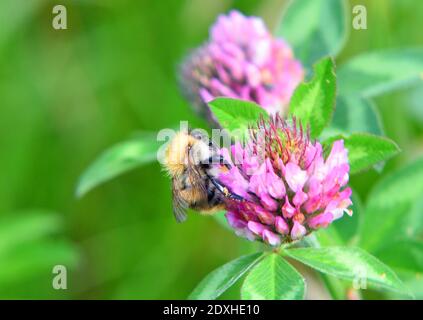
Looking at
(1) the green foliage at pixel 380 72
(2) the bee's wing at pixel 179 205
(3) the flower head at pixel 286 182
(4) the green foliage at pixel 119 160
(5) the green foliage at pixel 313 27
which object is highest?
(5) the green foliage at pixel 313 27

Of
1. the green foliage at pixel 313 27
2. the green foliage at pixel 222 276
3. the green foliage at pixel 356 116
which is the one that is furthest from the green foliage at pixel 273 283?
the green foliage at pixel 313 27

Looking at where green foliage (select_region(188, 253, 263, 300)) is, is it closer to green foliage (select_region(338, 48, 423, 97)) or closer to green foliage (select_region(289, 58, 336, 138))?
green foliage (select_region(289, 58, 336, 138))

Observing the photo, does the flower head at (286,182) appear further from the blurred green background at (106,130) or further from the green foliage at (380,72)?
the blurred green background at (106,130)

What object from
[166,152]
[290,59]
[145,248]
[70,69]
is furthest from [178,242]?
[166,152]

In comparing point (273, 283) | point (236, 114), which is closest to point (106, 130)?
point (236, 114)

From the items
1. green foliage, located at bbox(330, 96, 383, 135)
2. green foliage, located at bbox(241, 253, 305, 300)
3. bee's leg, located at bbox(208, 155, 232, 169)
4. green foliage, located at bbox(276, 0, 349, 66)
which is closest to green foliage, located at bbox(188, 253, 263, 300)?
green foliage, located at bbox(241, 253, 305, 300)

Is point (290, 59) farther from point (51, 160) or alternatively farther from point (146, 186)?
point (51, 160)

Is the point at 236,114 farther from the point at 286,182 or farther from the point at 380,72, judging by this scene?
the point at 380,72
